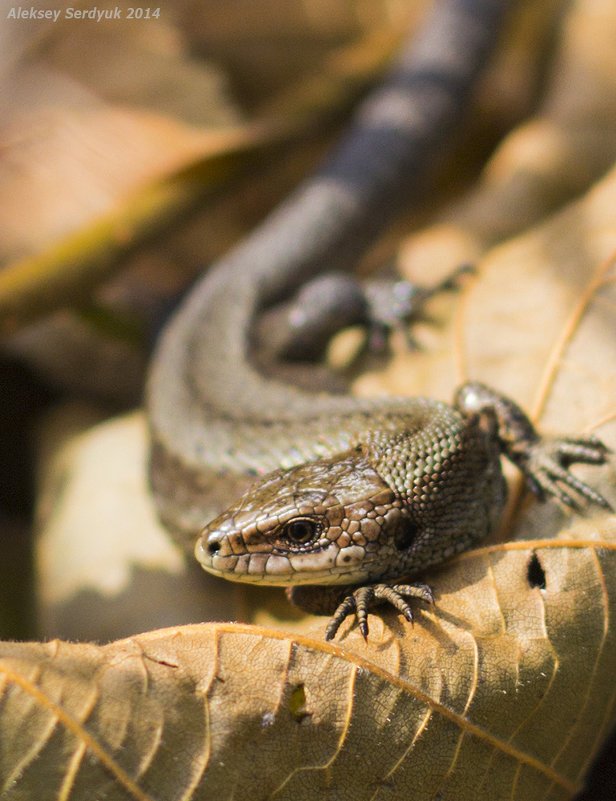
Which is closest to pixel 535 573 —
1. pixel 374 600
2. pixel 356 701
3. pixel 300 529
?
pixel 374 600

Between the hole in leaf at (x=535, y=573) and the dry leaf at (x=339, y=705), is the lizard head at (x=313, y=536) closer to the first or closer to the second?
the dry leaf at (x=339, y=705)

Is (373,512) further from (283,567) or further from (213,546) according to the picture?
(213,546)

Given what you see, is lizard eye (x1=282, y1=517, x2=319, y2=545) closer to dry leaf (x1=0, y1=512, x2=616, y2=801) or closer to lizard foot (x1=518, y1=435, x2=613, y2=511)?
dry leaf (x1=0, y1=512, x2=616, y2=801)

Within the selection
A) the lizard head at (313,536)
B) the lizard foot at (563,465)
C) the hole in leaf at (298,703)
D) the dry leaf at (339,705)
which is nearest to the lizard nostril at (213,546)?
the lizard head at (313,536)

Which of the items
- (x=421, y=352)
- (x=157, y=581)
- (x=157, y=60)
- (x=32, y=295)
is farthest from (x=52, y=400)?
(x=157, y=60)

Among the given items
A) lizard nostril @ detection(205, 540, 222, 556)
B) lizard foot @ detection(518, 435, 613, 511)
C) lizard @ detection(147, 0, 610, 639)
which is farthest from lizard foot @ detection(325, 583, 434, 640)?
lizard foot @ detection(518, 435, 613, 511)
